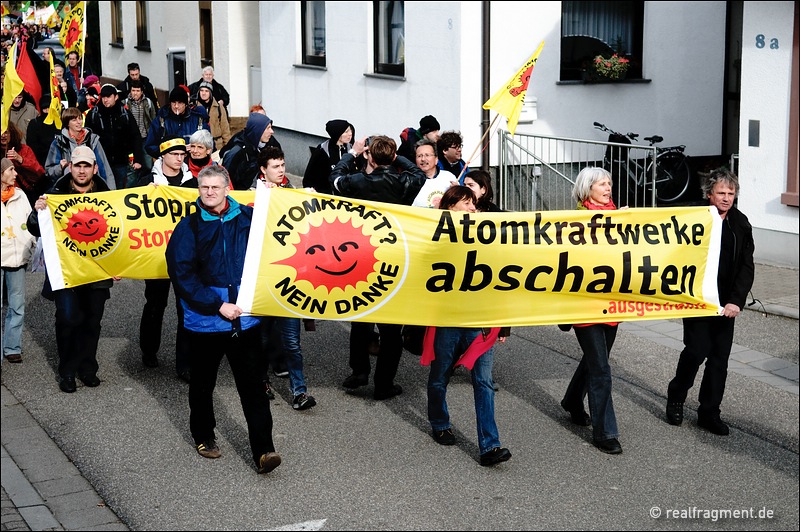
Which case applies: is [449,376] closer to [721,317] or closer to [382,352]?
[382,352]

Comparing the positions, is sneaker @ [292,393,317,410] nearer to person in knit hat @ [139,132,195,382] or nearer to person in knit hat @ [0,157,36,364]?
person in knit hat @ [139,132,195,382]

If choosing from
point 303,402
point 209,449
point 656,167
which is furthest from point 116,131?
point 209,449

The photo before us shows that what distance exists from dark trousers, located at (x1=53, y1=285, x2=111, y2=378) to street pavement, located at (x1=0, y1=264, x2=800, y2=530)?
0.21m

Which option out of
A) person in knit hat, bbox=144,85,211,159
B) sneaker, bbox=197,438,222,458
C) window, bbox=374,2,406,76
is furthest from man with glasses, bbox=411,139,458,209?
window, bbox=374,2,406,76

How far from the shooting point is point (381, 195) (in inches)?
333

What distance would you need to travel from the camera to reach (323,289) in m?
7.20

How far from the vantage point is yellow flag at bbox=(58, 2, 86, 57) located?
18.1 meters

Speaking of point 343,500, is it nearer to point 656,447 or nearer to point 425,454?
point 425,454

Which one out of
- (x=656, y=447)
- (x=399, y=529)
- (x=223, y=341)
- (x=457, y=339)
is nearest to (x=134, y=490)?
(x=223, y=341)

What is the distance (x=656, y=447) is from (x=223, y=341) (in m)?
2.80

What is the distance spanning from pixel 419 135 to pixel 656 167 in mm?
4622

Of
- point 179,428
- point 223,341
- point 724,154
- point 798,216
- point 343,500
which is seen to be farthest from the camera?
point 724,154

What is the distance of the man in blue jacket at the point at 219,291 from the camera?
6.81 metres

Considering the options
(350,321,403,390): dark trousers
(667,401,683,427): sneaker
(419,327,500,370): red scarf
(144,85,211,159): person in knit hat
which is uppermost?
(144,85,211,159): person in knit hat
